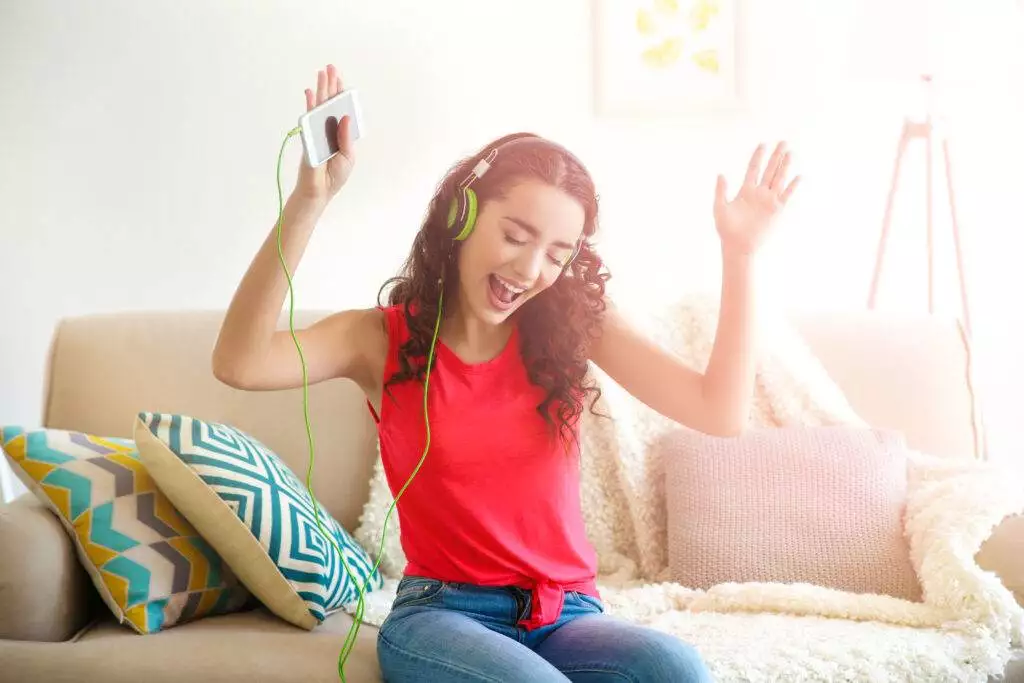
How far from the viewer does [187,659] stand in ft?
4.64

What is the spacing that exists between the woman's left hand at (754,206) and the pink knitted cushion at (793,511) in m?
0.71

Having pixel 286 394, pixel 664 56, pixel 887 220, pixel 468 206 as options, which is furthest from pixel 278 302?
pixel 887 220

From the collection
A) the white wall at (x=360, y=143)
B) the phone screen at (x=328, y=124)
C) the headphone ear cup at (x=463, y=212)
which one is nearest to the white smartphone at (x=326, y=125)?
the phone screen at (x=328, y=124)

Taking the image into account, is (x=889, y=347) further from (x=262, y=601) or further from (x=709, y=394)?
(x=262, y=601)

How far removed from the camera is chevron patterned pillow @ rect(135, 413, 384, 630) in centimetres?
162

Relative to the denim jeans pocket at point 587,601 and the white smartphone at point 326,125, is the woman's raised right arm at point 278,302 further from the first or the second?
the denim jeans pocket at point 587,601

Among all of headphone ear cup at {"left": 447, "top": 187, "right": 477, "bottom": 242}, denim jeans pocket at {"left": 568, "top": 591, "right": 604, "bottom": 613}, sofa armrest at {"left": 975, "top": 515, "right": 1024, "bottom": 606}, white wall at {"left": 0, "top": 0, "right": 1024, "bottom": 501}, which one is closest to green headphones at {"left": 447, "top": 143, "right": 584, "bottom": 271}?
headphone ear cup at {"left": 447, "top": 187, "right": 477, "bottom": 242}

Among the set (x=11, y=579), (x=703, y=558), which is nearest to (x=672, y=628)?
(x=703, y=558)

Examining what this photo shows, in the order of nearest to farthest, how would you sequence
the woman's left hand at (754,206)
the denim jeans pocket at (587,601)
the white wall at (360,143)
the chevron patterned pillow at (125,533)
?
the woman's left hand at (754,206) < the denim jeans pocket at (587,601) < the chevron patterned pillow at (125,533) < the white wall at (360,143)

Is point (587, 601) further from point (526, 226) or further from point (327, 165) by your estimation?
point (327, 165)

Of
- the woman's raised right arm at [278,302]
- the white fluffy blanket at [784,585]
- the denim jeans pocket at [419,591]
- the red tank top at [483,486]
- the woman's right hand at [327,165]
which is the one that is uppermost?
the woman's right hand at [327,165]

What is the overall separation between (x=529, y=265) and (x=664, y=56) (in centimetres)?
180

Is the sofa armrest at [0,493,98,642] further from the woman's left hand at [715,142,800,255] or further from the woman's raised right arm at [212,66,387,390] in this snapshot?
the woman's left hand at [715,142,800,255]

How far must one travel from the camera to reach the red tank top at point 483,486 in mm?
1385
